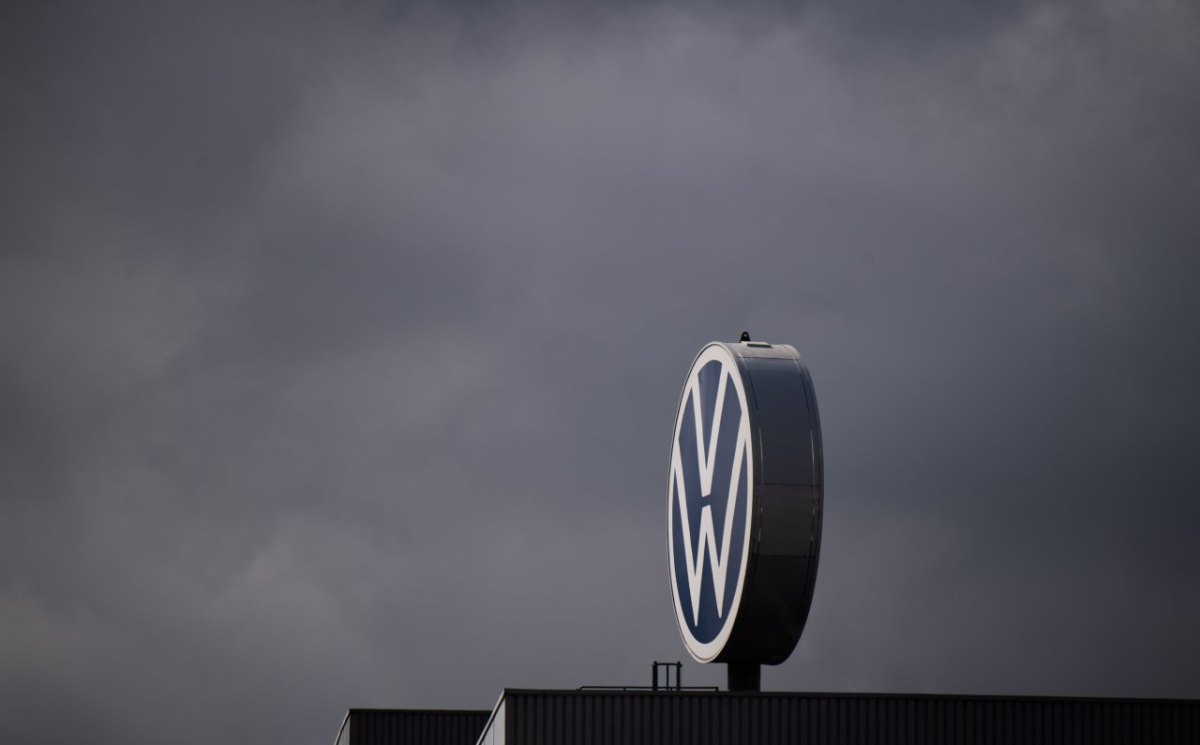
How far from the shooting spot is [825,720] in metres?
27.0

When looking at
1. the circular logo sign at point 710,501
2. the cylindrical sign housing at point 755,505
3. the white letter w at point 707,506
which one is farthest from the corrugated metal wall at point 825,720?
the white letter w at point 707,506

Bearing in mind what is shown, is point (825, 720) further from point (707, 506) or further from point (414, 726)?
point (414, 726)

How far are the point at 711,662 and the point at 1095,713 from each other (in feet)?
22.9

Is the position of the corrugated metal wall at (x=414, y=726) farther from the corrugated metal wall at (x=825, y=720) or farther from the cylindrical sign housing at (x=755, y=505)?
the corrugated metal wall at (x=825, y=720)

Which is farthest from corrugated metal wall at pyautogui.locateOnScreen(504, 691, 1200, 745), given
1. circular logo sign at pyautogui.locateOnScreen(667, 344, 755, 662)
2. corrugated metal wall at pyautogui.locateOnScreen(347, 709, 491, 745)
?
corrugated metal wall at pyautogui.locateOnScreen(347, 709, 491, 745)

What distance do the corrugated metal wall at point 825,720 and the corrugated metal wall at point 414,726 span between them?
65.0 ft

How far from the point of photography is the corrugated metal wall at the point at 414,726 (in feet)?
149

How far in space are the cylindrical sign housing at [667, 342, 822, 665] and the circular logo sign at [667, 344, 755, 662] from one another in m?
0.02

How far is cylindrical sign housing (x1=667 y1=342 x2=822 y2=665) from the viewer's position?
84.9 feet

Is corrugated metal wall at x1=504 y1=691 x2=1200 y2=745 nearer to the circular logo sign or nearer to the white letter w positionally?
the circular logo sign

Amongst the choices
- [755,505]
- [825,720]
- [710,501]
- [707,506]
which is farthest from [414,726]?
[755,505]

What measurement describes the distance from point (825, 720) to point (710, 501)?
4449 mm

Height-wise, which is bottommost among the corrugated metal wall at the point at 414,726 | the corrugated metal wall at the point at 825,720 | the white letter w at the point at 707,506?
the corrugated metal wall at the point at 825,720

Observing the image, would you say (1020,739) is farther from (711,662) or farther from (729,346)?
(729,346)
